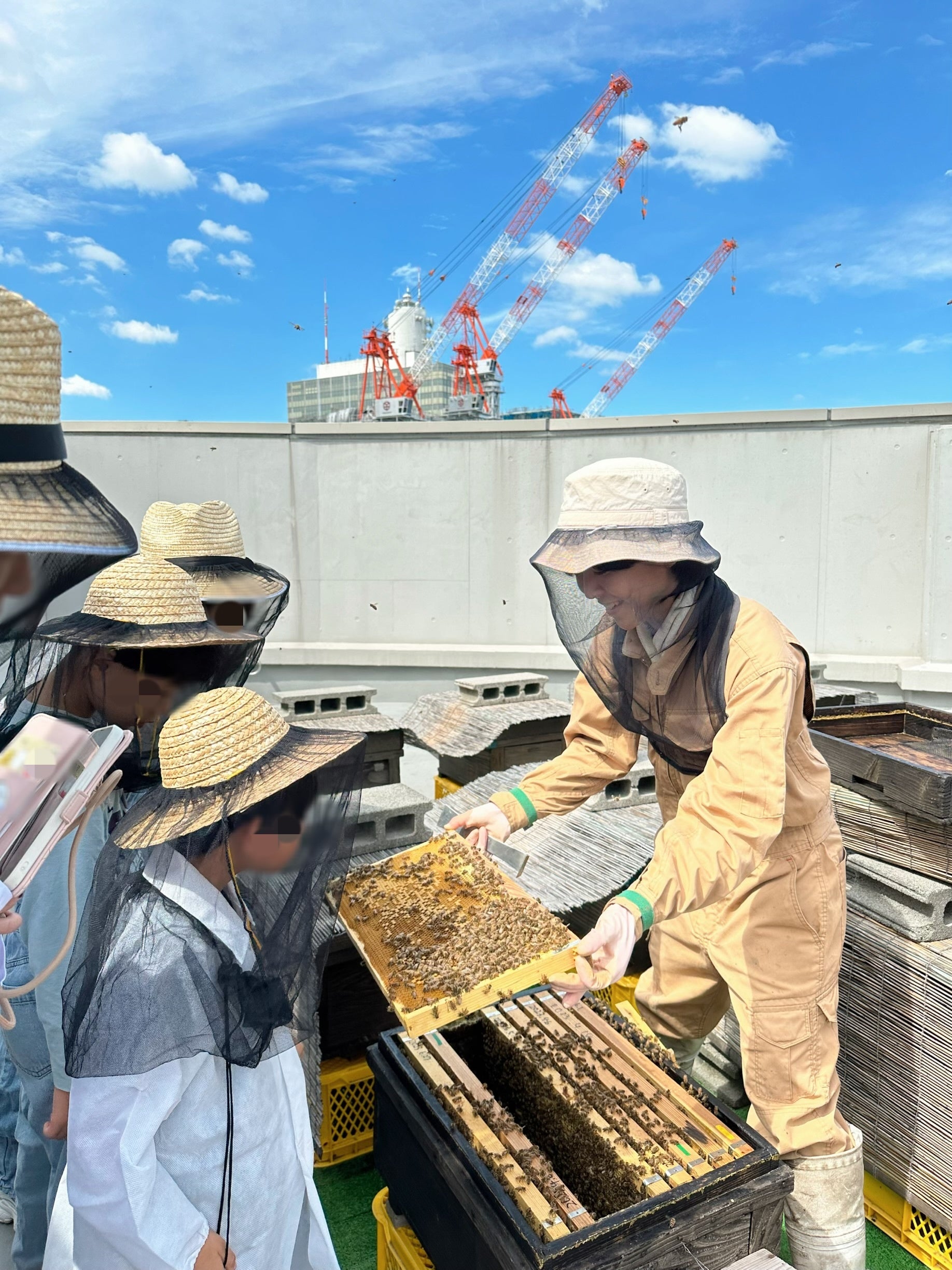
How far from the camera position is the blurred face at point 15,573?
120cm

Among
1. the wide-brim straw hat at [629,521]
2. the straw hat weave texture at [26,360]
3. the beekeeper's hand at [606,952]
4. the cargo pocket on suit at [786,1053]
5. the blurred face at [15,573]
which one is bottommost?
the cargo pocket on suit at [786,1053]

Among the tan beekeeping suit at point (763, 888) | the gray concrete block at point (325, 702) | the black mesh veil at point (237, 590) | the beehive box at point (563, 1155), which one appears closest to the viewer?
the beehive box at point (563, 1155)

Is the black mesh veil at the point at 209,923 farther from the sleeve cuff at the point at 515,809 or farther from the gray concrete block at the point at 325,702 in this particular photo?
the gray concrete block at the point at 325,702

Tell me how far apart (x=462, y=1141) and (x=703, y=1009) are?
1.07 metres

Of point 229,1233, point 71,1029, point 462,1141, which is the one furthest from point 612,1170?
point 71,1029

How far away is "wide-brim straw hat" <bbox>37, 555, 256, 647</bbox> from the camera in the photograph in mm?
2045

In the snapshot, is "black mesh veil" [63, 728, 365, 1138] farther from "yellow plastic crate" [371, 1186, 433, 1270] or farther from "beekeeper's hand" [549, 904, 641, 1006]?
"yellow plastic crate" [371, 1186, 433, 1270]

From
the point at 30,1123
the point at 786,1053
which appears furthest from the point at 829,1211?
the point at 30,1123

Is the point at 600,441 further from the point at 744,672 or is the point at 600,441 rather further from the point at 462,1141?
the point at 462,1141

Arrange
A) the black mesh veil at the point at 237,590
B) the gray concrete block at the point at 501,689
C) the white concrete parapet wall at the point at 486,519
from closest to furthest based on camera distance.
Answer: the black mesh veil at the point at 237,590 < the gray concrete block at the point at 501,689 < the white concrete parapet wall at the point at 486,519

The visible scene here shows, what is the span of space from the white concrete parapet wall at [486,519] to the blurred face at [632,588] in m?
5.79

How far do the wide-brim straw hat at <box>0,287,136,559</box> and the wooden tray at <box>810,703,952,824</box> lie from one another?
6.93 ft

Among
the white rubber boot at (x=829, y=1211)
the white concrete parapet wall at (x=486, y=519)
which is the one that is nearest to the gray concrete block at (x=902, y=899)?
the white rubber boot at (x=829, y=1211)

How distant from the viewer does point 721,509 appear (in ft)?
24.5
